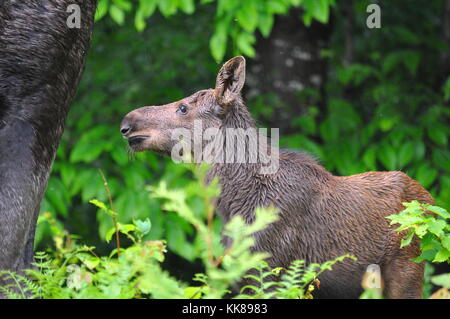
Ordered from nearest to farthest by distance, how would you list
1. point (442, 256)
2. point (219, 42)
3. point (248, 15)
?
point (442, 256)
point (248, 15)
point (219, 42)

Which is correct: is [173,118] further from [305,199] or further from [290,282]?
[290,282]

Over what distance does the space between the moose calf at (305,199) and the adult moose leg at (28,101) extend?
98cm

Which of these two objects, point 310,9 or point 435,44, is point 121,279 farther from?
point 435,44

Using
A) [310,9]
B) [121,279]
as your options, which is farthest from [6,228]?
[310,9]

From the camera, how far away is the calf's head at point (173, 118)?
5117 mm

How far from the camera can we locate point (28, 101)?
403cm

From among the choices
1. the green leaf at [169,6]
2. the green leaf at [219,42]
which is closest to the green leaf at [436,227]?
the green leaf at [219,42]

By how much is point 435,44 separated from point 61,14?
6061mm

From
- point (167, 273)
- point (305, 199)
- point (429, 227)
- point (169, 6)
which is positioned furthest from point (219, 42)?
point (167, 273)

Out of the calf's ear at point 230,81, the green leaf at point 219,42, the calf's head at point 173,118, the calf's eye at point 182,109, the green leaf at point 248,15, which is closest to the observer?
the calf's ear at point 230,81

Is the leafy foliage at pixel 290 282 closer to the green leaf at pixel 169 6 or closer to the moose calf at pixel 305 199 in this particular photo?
the moose calf at pixel 305 199

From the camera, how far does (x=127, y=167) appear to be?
26.0ft

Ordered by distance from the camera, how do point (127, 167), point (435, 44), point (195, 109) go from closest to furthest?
point (195, 109)
point (127, 167)
point (435, 44)

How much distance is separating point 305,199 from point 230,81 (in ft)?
3.09
